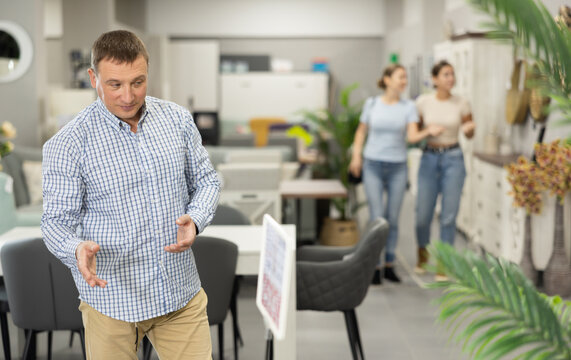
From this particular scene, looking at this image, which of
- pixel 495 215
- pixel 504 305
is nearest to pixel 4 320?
pixel 504 305

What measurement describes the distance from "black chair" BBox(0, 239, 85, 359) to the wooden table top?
3.19m

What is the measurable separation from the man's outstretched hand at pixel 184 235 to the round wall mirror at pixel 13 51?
6.92 metres

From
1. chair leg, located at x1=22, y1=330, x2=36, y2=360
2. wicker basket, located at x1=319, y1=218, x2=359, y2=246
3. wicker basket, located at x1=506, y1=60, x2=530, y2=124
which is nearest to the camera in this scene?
chair leg, located at x1=22, y1=330, x2=36, y2=360

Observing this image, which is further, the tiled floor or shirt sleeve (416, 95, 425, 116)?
shirt sleeve (416, 95, 425, 116)

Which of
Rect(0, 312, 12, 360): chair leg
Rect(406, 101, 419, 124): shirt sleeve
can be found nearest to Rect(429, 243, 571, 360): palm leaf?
Rect(0, 312, 12, 360): chair leg

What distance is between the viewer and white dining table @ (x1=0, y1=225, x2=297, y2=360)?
129 inches

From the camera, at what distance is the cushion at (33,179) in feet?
24.9

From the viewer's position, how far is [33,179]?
7605 mm

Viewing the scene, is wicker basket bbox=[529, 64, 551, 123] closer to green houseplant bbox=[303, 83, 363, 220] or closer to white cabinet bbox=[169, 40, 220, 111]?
green houseplant bbox=[303, 83, 363, 220]

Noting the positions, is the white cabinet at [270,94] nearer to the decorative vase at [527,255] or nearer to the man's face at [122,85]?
the decorative vase at [527,255]

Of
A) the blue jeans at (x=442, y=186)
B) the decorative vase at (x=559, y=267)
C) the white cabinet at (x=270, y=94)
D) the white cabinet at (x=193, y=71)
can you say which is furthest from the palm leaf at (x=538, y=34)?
the white cabinet at (x=193, y=71)

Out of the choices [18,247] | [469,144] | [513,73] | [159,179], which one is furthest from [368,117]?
[159,179]

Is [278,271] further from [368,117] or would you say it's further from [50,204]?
[368,117]

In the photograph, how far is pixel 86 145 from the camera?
221cm
